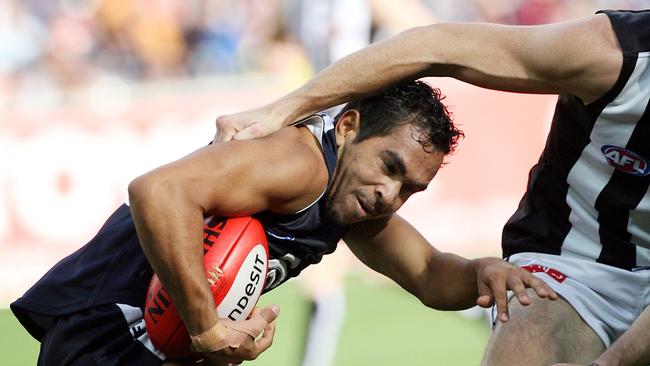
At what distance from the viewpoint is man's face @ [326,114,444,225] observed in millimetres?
3896

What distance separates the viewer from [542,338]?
4031 mm

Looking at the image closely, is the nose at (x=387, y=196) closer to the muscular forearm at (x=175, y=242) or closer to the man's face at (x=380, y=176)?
the man's face at (x=380, y=176)

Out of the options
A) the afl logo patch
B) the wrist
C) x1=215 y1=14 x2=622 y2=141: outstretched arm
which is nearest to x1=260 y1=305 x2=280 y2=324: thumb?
the wrist

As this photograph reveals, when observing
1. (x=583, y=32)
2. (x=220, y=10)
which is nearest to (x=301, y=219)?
(x=583, y=32)

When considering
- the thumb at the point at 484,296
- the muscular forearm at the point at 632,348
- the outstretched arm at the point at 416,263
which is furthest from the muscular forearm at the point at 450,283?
the muscular forearm at the point at 632,348

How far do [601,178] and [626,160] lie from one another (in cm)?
16

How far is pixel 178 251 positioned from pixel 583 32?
1.55 meters

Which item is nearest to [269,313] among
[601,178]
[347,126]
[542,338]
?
[347,126]

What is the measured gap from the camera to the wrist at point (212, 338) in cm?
357

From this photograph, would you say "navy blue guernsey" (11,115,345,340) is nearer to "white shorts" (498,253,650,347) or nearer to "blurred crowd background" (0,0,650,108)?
"white shorts" (498,253,650,347)

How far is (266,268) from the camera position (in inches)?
150

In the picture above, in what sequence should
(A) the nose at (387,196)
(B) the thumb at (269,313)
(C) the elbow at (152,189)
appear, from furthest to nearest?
(A) the nose at (387,196) → (B) the thumb at (269,313) → (C) the elbow at (152,189)

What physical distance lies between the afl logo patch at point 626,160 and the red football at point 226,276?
4.27 feet

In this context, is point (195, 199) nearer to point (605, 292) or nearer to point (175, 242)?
point (175, 242)
